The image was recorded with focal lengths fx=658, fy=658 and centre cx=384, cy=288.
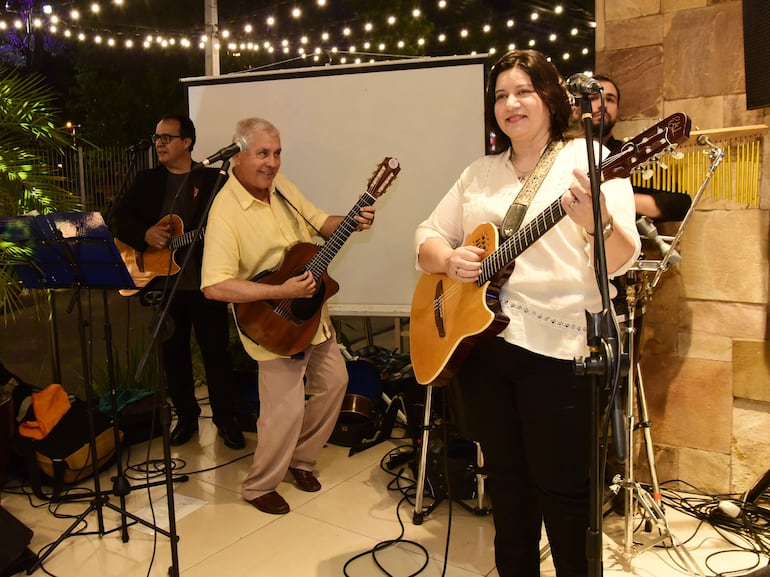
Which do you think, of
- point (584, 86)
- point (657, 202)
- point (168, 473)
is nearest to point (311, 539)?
point (168, 473)

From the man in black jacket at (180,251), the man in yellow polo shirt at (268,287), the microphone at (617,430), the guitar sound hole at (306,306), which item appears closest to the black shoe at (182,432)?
the man in black jacket at (180,251)

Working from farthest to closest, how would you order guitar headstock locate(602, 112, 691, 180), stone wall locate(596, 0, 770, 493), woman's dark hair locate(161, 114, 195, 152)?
woman's dark hair locate(161, 114, 195, 152) < stone wall locate(596, 0, 770, 493) < guitar headstock locate(602, 112, 691, 180)

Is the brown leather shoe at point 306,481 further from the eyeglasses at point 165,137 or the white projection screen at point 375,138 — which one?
the eyeglasses at point 165,137

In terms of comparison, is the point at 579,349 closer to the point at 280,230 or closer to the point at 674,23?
the point at 280,230

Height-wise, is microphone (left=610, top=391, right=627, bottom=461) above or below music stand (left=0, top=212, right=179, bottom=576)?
below

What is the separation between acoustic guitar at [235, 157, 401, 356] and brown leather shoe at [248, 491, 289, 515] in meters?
0.65

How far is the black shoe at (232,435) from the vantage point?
3574 millimetres

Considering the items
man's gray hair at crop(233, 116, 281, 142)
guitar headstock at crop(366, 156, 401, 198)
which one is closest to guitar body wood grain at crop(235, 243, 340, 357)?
guitar headstock at crop(366, 156, 401, 198)

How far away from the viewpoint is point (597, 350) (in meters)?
1.23

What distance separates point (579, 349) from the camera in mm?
1682

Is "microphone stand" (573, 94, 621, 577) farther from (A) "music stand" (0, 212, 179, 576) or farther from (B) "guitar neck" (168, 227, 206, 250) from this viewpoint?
(B) "guitar neck" (168, 227, 206, 250)

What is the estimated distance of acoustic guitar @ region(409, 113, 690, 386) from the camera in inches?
56.2

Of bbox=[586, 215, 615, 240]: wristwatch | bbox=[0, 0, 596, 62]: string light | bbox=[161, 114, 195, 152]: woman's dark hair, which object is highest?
bbox=[0, 0, 596, 62]: string light

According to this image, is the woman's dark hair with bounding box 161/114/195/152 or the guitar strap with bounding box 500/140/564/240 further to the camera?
the woman's dark hair with bounding box 161/114/195/152
